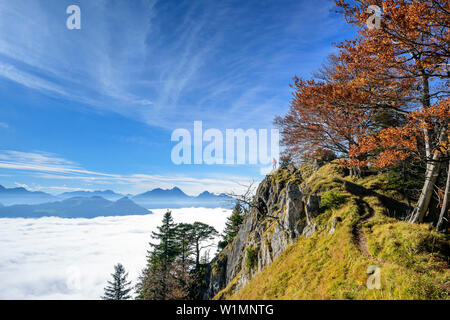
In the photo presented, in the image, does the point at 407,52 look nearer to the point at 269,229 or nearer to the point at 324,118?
the point at 324,118

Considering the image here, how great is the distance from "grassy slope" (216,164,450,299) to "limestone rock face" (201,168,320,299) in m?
1.34

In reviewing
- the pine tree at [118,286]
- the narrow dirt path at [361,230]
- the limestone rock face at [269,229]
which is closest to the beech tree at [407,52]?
the narrow dirt path at [361,230]

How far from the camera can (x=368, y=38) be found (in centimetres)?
945

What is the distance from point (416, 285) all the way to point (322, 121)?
13.3 m

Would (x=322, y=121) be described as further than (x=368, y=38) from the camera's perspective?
Yes

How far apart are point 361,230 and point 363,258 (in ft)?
9.77

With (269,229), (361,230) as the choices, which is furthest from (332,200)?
(269,229)

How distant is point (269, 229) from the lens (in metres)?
20.0

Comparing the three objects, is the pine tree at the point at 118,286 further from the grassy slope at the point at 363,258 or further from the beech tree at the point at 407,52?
the beech tree at the point at 407,52

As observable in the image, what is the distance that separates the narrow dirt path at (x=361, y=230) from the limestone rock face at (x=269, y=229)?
289 centimetres

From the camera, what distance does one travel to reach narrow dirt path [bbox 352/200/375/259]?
32.7ft
